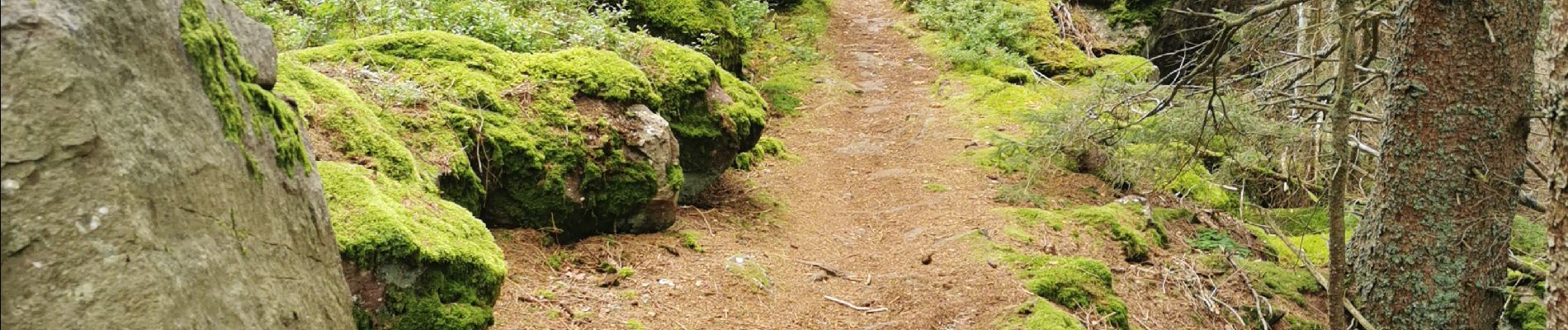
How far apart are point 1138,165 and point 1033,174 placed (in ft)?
3.05

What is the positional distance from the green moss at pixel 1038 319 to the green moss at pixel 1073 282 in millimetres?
271

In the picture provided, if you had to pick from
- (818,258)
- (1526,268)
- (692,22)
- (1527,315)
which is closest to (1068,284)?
(818,258)

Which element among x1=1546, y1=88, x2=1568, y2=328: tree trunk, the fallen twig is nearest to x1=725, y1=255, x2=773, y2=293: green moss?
x1=1546, y1=88, x2=1568, y2=328: tree trunk

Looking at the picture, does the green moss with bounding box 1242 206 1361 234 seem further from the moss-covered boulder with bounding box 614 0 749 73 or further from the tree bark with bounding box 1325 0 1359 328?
the moss-covered boulder with bounding box 614 0 749 73

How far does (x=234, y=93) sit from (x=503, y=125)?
327 cm

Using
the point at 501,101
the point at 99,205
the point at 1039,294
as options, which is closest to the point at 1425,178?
the point at 1039,294

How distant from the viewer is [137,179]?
2305mm

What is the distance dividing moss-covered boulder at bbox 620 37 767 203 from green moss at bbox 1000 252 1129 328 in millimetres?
2414

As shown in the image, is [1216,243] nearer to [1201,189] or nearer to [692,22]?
[1201,189]

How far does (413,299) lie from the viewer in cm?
404

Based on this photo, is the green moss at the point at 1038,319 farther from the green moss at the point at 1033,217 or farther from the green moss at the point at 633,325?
the green moss at the point at 633,325

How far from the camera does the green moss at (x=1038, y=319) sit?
5.88 meters

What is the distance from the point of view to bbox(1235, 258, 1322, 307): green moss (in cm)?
762

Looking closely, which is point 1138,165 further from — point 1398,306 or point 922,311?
point 922,311
